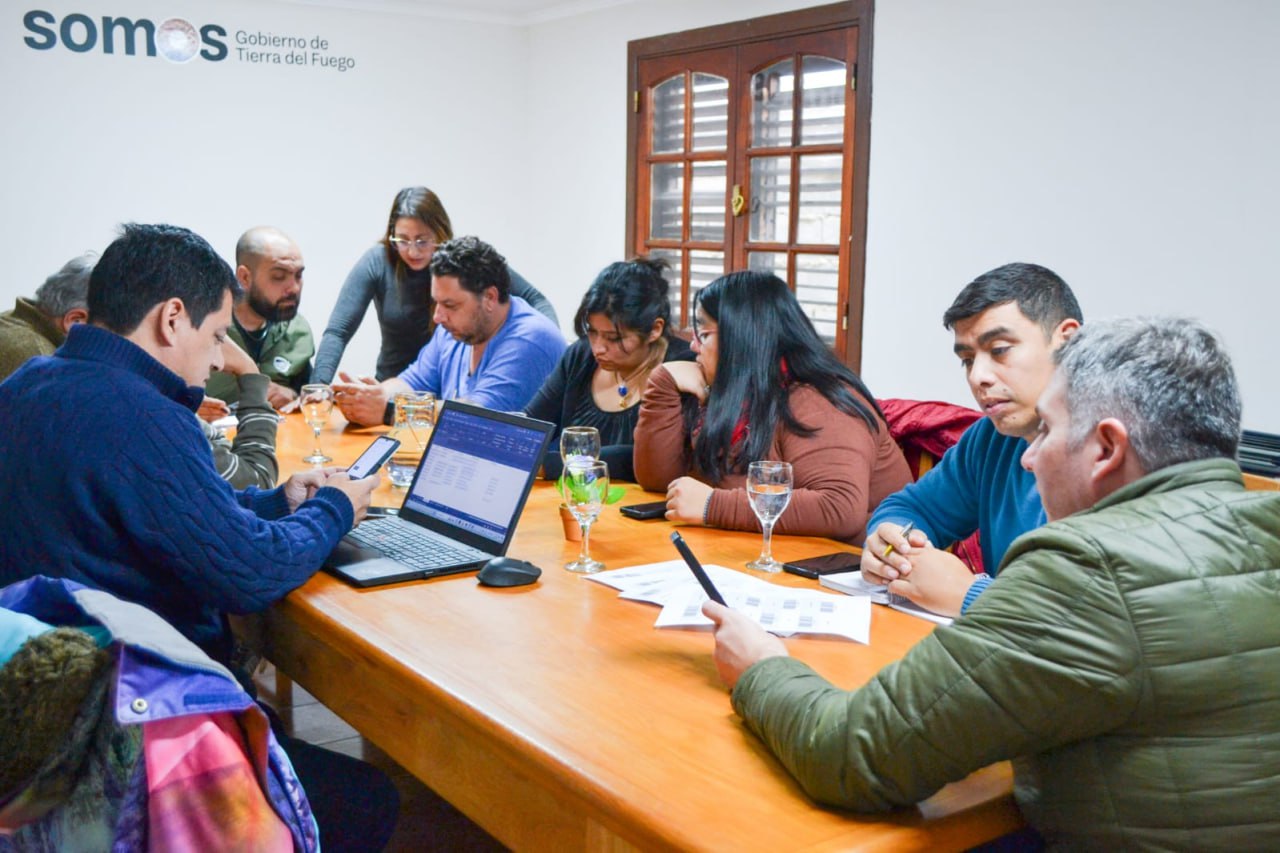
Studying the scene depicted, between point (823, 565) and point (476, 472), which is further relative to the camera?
point (476, 472)

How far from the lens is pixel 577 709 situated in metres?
1.39

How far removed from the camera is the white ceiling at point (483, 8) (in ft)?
20.2

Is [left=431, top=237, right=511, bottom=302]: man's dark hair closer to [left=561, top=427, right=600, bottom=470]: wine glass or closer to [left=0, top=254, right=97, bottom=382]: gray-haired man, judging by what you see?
[left=0, top=254, right=97, bottom=382]: gray-haired man

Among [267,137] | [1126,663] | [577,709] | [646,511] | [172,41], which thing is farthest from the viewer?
[267,137]

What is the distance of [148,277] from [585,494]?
76cm

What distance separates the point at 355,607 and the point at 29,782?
0.75 meters

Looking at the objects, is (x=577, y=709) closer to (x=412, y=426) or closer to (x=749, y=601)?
(x=749, y=601)

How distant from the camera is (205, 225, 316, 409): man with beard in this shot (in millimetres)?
3975

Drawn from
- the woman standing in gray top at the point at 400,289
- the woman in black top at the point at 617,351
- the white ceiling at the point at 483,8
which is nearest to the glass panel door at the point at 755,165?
the white ceiling at the point at 483,8

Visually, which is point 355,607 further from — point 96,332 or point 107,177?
point 107,177

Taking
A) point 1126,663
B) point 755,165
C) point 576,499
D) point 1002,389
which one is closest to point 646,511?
point 576,499

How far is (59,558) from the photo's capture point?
1.68 metres

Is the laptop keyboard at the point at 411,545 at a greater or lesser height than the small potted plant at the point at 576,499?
lesser

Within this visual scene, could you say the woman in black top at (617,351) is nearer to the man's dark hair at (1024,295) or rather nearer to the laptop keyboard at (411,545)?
the laptop keyboard at (411,545)
